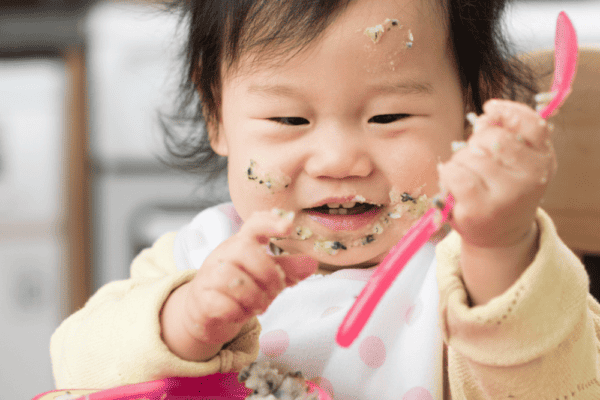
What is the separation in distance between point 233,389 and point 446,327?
0.20 meters

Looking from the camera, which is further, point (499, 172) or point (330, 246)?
point (330, 246)

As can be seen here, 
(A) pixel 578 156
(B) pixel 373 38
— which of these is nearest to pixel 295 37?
(B) pixel 373 38

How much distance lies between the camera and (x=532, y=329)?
0.45m

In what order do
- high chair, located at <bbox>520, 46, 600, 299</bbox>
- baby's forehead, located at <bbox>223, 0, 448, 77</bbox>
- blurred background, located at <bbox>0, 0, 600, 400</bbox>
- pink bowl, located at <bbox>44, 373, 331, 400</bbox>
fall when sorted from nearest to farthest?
pink bowl, located at <bbox>44, 373, 331, 400</bbox> < baby's forehead, located at <bbox>223, 0, 448, 77</bbox> < high chair, located at <bbox>520, 46, 600, 299</bbox> < blurred background, located at <bbox>0, 0, 600, 400</bbox>

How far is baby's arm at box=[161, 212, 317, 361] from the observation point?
1.52 ft

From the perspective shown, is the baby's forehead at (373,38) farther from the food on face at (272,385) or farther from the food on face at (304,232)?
the food on face at (272,385)

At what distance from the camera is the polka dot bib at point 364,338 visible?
646 millimetres

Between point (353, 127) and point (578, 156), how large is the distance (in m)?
0.38

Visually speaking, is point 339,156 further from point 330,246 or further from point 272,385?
point 272,385

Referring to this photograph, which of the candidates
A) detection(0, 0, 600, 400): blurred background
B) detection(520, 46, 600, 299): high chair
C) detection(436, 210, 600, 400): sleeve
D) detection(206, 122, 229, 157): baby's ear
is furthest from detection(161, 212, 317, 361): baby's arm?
detection(0, 0, 600, 400): blurred background

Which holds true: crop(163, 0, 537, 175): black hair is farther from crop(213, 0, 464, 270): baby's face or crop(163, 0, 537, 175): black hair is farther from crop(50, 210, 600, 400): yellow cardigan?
crop(50, 210, 600, 400): yellow cardigan

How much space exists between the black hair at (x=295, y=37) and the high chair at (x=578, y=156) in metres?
0.06

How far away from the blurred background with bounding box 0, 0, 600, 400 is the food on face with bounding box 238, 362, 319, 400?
113 centimetres

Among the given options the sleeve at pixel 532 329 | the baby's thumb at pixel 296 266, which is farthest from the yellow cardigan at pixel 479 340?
the baby's thumb at pixel 296 266
